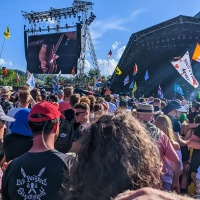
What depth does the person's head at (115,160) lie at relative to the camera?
1258 millimetres

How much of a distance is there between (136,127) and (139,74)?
1310 inches

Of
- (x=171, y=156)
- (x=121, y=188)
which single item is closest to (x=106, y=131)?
(x=121, y=188)

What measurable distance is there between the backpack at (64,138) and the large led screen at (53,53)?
33.6m

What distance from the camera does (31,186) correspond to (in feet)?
7.68

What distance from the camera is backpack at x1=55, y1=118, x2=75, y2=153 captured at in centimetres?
446

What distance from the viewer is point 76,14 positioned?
41438 millimetres

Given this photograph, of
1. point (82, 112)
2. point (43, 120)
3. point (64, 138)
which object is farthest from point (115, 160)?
point (82, 112)

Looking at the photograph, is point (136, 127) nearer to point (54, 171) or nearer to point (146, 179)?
point (146, 179)

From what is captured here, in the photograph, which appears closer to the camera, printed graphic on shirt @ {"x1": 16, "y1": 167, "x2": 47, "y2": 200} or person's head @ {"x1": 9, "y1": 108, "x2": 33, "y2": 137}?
printed graphic on shirt @ {"x1": 16, "y1": 167, "x2": 47, "y2": 200}

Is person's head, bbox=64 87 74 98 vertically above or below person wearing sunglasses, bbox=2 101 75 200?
above

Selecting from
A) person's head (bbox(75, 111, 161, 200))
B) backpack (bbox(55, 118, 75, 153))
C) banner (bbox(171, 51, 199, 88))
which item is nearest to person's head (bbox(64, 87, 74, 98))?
backpack (bbox(55, 118, 75, 153))

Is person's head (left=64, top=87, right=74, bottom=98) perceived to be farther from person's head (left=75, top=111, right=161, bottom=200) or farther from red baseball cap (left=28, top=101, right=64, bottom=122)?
person's head (left=75, top=111, right=161, bottom=200)

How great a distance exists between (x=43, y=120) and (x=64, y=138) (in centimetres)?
207

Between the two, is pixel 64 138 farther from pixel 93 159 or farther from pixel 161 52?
pixel 161 52
